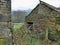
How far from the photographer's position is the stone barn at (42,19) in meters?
9.15

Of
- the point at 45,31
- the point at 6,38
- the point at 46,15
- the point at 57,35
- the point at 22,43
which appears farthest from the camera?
the point at 46,15

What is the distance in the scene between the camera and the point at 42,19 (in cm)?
982

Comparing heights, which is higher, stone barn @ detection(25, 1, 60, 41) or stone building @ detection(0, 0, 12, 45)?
stone building @ detection(0, 0, 12, 45)

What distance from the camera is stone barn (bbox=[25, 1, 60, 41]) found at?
9150 mm

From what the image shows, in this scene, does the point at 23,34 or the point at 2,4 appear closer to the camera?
the point at 2,4

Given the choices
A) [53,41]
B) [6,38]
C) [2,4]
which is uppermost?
[2,4]

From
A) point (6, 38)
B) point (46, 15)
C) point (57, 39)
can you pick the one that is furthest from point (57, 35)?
point (6, 38)

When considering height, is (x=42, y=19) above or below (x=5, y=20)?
below

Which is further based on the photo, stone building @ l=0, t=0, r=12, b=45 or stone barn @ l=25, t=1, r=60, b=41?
stone barn @ l=25, t=1, r=60, b=41

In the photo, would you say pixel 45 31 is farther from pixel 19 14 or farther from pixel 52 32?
pixel 19 14

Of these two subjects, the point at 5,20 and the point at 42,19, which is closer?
the point at 5,20

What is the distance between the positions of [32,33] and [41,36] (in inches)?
16.0

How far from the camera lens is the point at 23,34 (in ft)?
24.7

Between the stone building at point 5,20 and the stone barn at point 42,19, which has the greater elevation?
the stone building at point 5,20
